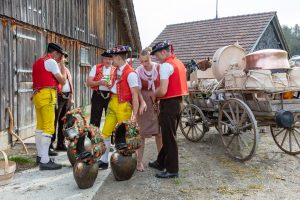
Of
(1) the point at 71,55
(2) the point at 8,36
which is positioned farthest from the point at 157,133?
(1) the point at 71,55

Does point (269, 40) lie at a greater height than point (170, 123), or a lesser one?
greater

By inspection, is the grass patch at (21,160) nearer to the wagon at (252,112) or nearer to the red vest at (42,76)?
the red vest at (42,76)

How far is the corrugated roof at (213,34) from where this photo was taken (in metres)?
17.9

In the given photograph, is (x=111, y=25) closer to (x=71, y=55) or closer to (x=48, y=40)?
(x=71, y=55)

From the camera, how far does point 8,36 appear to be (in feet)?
21.1

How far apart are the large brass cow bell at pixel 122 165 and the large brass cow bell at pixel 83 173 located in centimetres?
32

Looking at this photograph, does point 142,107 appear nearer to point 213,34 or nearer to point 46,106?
point 46,106

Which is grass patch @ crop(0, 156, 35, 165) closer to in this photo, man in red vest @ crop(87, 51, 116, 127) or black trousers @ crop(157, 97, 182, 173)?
man in red vest @ crop(87, 51, 116, 127)

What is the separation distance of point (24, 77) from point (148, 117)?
363 centimetres

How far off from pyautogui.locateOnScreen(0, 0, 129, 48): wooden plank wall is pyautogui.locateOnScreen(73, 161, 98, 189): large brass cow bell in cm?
371

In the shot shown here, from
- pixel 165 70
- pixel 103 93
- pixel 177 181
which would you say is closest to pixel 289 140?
pixel 177 181

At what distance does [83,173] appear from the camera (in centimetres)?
400

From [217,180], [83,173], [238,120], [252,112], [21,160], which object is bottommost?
Answer: [217,180]

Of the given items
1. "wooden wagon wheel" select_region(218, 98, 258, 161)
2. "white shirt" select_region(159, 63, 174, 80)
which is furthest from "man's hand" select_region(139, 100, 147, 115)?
"wooden wagon wheel" select_region(218, 98, 258, 161)
